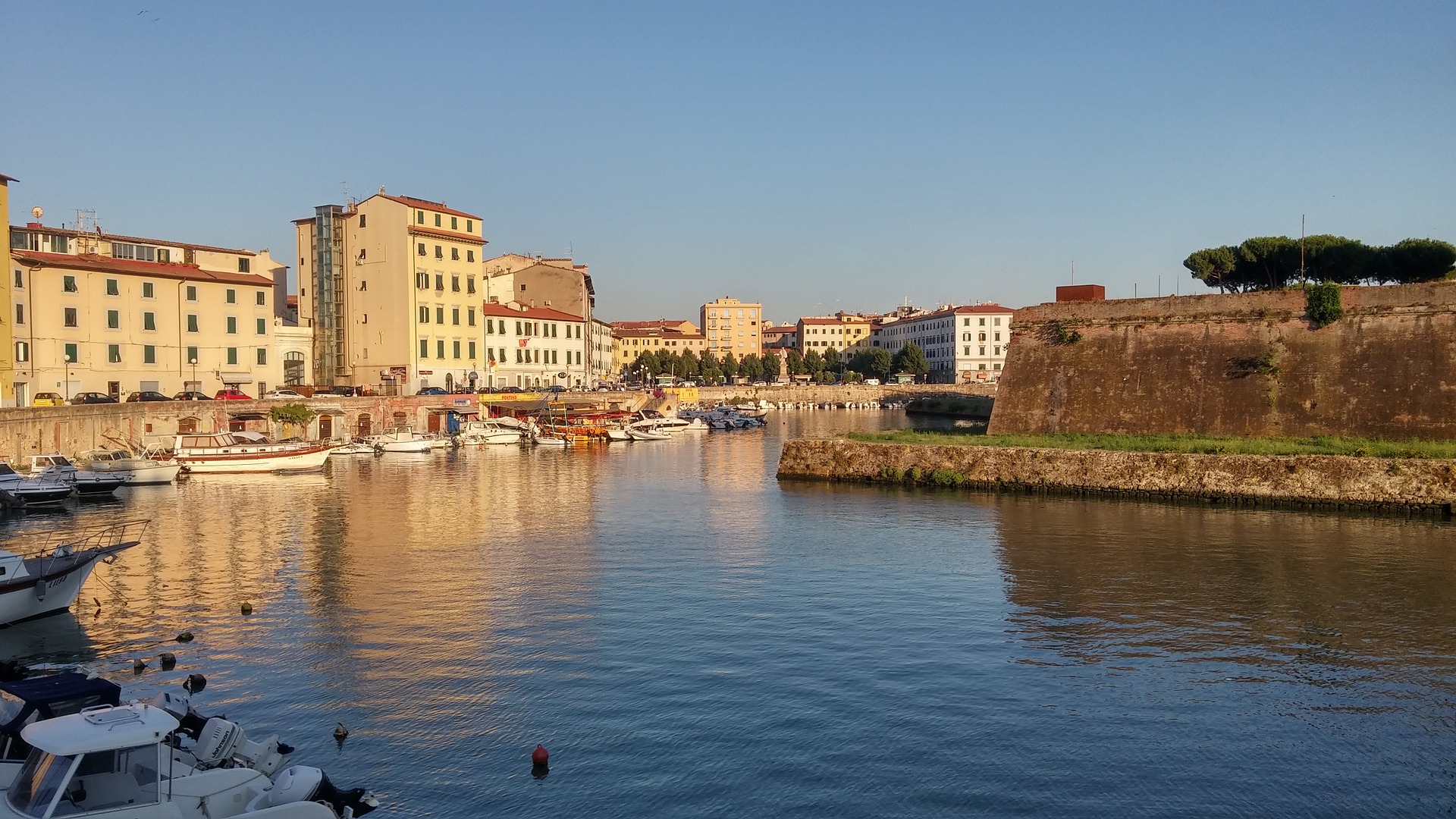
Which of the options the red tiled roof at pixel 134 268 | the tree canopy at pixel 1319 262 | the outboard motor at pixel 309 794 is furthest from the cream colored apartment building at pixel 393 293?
the outboard motor at pixel 309 794

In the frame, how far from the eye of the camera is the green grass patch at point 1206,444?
110 feet

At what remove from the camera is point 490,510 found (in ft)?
120

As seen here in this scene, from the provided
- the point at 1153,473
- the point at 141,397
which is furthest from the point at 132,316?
the point at 1153,473

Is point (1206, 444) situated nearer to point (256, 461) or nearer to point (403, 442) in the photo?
point (256, 461)

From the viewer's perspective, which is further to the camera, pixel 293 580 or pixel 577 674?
pixel 293 580

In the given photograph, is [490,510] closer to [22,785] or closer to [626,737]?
[626,737]

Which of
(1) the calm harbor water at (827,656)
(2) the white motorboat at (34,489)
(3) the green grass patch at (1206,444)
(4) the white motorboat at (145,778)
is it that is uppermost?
(3) the green grass patch at (1206,444)

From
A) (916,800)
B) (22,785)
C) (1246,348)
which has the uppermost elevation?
(1246,348)

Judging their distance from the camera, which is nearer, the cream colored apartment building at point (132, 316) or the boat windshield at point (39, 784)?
the boat windshield at point (39, 784)

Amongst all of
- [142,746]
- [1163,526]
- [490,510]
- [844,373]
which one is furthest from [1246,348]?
[844,373]

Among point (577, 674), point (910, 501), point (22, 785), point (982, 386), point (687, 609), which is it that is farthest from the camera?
point (982, 386)

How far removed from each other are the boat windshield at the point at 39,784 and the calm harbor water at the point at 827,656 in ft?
11.3

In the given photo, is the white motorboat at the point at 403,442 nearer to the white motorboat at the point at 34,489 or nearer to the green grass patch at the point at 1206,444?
the white motorboat at the point at 34,489

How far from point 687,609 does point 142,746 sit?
39.1 ft
